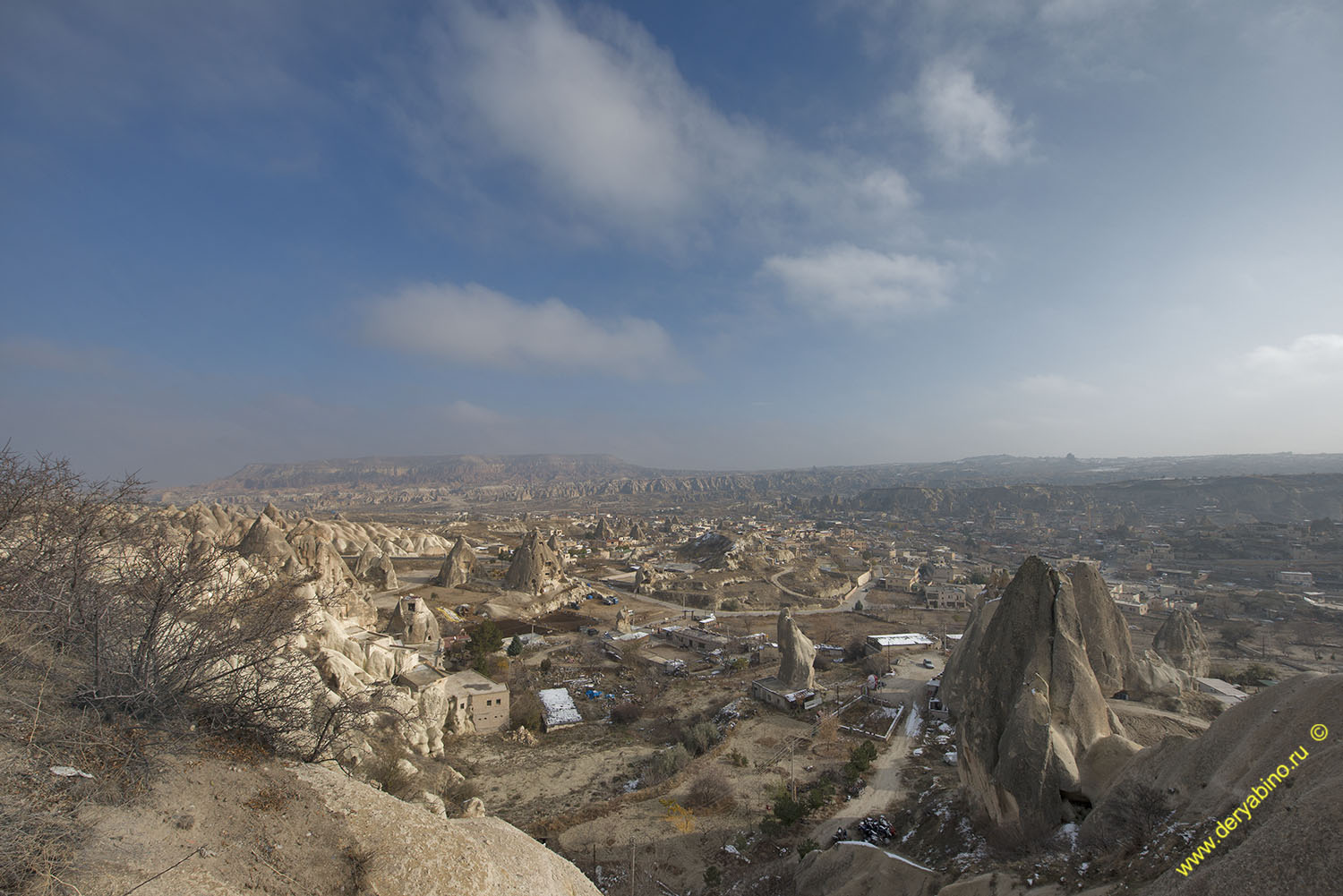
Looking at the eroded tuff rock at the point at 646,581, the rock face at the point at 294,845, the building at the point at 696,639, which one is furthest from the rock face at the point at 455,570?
the rock face at the point at 294,845

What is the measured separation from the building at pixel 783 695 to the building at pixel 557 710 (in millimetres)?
8092

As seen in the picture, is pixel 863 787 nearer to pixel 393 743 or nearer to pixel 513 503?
pixel 393 743

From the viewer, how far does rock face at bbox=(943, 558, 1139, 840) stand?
1032cm

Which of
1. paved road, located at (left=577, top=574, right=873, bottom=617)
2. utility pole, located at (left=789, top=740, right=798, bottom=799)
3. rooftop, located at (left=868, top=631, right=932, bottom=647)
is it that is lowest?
paved road, located at (left=577, top=574, right=873, bottom=617)

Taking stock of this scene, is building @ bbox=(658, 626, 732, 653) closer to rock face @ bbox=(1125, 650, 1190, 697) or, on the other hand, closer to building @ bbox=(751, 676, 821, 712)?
building @ bbox=(751, 676, 821, 712)

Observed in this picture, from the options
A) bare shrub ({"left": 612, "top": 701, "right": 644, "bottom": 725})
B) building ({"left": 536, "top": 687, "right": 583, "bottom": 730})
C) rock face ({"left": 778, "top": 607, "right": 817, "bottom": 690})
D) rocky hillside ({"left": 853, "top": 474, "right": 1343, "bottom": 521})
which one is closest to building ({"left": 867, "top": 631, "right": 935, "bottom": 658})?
rock face ({"left": 778, "top": 607, "right": 817, "bottom": 690})

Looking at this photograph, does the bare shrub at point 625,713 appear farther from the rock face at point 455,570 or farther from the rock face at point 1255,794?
the rock face at point 455,570

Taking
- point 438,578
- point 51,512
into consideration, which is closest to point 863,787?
point 51,512

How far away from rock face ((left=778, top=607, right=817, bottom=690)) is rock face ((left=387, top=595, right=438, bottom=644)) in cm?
1781

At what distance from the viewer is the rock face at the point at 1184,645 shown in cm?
2642

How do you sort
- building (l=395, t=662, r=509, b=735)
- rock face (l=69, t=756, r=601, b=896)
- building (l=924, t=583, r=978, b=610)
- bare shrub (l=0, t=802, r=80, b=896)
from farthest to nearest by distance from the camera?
building (l=924, t=583, r=978, b=610), building (l=395, t=662, r=509, b=735), rock face (l=69, t=756, r=601, b=896), bare shrub (l=0, t=802, r=80, b=896)

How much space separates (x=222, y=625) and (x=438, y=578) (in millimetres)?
42263

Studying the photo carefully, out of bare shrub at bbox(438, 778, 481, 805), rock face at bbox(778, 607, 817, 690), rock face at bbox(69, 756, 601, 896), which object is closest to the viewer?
rock face at bbox(69, 756, 601, 896)

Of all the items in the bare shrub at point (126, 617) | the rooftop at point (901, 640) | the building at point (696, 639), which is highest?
the bare shrub at point (126, 617)
